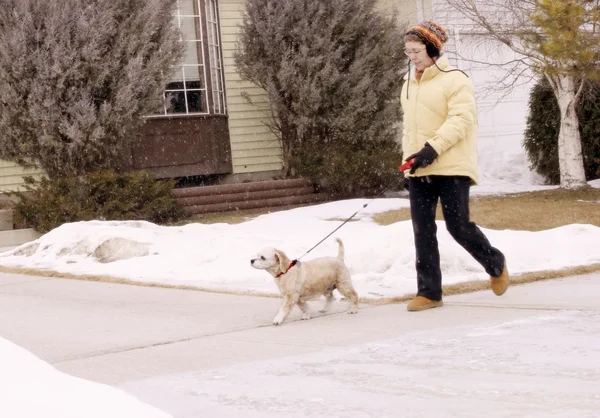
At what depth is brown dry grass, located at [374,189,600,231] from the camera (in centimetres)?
1313

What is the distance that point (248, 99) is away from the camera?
1962cm

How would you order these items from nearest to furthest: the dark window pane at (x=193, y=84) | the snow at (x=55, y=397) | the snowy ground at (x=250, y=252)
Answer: the snow at (x=55, y=397) → the snowy ground at (x=250, y=252) → the dark window pane at (x=193, y=84)

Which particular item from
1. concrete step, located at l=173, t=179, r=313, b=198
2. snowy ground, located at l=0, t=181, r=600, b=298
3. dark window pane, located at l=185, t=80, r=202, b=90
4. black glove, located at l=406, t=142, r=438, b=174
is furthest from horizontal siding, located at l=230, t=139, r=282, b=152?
black glove, located at l=406, t=142, r=438, b=174

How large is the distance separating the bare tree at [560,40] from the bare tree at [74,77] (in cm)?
581

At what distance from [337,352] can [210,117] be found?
44.9 feet

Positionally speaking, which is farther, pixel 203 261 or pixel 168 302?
pixel 203 261

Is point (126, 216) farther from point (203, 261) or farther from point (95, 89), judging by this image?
point (203, 261)

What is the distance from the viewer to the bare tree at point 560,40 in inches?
584

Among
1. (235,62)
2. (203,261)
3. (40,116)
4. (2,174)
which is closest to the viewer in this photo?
(203,261)

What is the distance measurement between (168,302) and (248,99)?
38.5ft

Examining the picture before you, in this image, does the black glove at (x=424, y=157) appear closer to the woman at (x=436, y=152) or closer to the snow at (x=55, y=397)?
the woman at (x=436, y=152)

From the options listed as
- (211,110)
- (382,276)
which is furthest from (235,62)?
(382,276)

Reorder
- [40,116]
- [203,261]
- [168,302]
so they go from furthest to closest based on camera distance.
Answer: [40,116] < [203,261] < [168,302]

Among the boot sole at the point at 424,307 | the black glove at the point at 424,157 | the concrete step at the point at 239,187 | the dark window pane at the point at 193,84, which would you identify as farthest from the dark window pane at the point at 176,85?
the black glove at the point at 424,157
